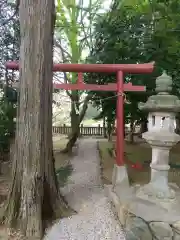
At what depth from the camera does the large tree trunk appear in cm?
350

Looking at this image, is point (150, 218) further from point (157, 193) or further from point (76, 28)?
point (76, 28)

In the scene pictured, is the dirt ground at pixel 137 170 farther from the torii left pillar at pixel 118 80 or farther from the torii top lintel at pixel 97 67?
the torii top lintel at pixel 97 67

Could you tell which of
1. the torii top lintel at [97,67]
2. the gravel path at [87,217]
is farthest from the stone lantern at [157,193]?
the torii top lintel at [97,67]

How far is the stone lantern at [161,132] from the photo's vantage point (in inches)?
142

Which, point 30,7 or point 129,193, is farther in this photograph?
point 129,193

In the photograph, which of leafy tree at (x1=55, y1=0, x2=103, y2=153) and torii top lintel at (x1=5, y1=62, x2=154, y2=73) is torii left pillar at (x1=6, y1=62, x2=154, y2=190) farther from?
leafy tree at (x1=55, y1=0, x2=103, y2=153)

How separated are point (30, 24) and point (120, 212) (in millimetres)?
3043

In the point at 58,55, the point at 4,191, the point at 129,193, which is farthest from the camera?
the point at 58,55

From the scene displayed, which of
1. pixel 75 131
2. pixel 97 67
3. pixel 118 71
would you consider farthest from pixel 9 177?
pixel 118 71

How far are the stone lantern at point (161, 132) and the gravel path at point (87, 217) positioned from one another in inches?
28.8

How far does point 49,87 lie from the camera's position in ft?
12.2

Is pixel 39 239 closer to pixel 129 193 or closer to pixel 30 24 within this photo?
pixel 129 193

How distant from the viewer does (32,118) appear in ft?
11.6

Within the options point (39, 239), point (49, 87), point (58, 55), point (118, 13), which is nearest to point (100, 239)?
point (39, 239)
